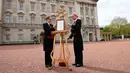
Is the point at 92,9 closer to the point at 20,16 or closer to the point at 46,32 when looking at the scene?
the point at 20,16

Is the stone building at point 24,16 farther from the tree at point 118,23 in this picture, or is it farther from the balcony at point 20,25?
the tree at point 118,23

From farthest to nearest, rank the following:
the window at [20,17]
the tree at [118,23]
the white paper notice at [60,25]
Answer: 1. the tree at [118,23]
2. the window at [20,17]
3. the white paper notice at [60,25]

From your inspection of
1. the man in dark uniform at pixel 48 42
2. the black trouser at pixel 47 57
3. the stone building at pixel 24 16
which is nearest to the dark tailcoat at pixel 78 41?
the man in dark uniform at pixel 48 42

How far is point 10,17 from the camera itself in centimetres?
3803

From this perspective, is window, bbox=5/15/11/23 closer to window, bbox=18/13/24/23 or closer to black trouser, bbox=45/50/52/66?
window, bbox=18/13/24/23

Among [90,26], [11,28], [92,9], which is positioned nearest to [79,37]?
[11,28]

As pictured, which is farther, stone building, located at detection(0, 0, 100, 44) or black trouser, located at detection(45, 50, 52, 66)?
stone building, located at detection(0, 0, 100, 44)

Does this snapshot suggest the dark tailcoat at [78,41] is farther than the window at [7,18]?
No

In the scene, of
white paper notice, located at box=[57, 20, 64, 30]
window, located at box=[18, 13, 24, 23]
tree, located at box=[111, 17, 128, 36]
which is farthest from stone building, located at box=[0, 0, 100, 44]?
tree, located at box=[111, 17, 128, 36]

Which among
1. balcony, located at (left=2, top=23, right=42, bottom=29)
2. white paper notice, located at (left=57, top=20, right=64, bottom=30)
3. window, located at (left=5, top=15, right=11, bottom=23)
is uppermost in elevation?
window, located at (left=5, top=15, right=11, bottom=23)

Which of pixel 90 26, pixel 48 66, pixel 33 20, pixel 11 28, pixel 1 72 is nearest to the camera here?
pixel 1 72

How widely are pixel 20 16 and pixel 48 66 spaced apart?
3439 centimetres

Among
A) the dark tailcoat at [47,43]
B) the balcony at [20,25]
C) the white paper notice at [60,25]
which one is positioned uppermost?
the balcony at [20,25]

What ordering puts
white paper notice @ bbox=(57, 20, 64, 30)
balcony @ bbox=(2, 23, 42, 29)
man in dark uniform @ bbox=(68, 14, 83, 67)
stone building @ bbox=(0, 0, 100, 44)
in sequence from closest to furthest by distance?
white paper notice @ bbox=(57, 20, 64, 30) < man in dark uniform @ bbox=(68, 14, 83, 67) < stone building @ bbox=(0, 0, 100, 44) < balcony @ bbox=(2, 23, 42, 29)
